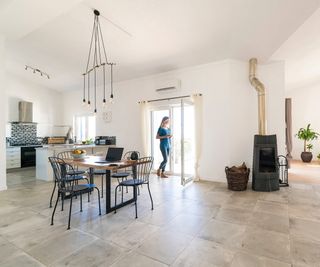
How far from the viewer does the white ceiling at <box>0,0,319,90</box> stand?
10.00 feet

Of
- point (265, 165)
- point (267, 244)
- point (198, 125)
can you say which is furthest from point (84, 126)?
point (267, 244)

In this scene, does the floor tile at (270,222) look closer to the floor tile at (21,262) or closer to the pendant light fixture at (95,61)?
the floor tile at (21,262)

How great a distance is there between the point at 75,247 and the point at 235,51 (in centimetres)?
430

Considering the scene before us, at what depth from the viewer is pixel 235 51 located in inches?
161

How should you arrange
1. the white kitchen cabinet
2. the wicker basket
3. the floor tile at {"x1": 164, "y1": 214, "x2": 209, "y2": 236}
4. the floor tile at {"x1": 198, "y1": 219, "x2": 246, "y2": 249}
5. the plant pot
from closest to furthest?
the floor tile at {"x1": 198, "y1": 219, "x2": 246, "y2": 249} → the floor tile at {"x1": 164, "y1": 214, "x2": 209, "y2": 236} → the wicker basket → the white kitchen cabinet → the plant pot

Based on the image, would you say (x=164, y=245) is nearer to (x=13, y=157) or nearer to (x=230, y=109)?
(x=230, y=109)

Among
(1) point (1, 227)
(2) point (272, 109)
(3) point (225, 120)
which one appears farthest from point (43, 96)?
(2) point (272, 109)

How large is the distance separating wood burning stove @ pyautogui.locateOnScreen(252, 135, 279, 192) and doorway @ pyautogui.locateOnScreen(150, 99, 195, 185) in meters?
1.42

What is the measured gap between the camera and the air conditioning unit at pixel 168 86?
4.94m

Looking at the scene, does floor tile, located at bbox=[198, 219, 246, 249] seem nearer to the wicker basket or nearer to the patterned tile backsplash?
the wicker basket

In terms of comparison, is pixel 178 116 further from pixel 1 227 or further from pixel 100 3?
pixel 1 227

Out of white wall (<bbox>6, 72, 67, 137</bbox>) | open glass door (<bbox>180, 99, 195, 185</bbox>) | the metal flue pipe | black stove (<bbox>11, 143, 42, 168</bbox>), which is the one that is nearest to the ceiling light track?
white wall (<bbox>6, 72, 67, 137</bbox>)

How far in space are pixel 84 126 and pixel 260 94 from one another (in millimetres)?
5939

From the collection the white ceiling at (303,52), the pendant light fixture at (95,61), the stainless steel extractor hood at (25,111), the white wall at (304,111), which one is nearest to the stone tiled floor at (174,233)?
the pendant light fixture at (95,61)
